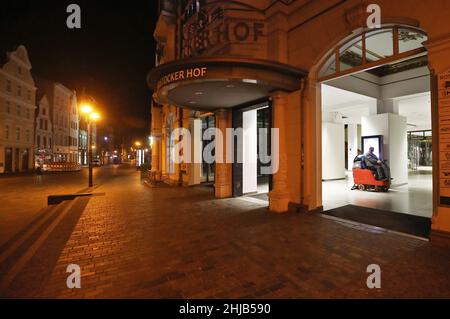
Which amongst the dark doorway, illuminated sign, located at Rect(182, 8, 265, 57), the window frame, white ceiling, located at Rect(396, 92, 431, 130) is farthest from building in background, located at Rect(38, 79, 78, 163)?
white ceiling, located at Rect(396, 92, 431, 130)

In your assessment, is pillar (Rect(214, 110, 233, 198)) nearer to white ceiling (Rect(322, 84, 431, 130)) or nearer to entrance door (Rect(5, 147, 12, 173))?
white ceiling (Rect(322, 84, 431, 130))

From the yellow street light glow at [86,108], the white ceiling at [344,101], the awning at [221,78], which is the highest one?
the white ceiling at [344,101]

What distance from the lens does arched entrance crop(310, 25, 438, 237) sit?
616cm

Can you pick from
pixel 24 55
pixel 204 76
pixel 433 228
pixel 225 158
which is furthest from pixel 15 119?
pixel 433 228

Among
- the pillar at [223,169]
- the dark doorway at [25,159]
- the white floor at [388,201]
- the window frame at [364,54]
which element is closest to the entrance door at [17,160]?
the dark doorway at [25,159]

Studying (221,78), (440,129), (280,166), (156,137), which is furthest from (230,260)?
(156,137)

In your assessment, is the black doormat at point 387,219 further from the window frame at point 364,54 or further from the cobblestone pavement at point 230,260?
the window frame at point 364,54

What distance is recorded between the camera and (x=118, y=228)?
5801 millimetres

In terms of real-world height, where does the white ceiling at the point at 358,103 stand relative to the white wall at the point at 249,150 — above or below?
above

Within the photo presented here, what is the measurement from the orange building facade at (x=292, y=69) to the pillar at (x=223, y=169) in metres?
0.04

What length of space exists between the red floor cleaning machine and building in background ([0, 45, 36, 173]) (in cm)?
3258

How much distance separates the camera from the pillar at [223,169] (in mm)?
9875

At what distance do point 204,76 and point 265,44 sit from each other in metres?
3.16

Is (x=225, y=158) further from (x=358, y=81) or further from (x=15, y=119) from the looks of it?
(x=15, y=119)
